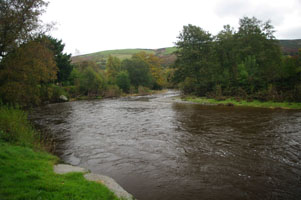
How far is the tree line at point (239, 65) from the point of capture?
28.8 m

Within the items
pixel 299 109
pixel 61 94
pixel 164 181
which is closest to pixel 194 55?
pixel 299 109

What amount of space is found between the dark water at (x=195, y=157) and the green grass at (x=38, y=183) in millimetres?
1795

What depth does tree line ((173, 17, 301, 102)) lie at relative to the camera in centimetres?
2880

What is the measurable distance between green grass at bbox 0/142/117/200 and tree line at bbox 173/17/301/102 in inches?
1115

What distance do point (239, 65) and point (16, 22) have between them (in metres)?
33.3

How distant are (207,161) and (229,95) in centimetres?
2919

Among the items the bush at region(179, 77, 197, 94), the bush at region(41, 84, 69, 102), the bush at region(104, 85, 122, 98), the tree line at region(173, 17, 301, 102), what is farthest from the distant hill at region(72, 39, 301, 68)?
the bush at region(41, 84, 69, 102)

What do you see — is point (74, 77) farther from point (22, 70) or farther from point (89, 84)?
point (22, 70)

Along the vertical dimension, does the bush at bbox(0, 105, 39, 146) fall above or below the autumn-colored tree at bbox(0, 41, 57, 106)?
below

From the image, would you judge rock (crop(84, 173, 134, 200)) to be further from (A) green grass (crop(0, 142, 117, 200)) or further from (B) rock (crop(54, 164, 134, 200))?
(A) green grass (crop(0, 142, 117, 200))

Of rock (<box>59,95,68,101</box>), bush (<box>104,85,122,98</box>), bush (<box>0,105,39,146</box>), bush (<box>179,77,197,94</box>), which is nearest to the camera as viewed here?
bush (<box>0,105,39,146</box>)

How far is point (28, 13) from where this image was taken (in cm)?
1381

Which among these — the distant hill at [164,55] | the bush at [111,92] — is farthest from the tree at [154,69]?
the bush at [111,92]

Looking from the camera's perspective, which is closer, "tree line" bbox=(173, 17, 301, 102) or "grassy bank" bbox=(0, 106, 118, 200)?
"grassy bank" bbox=(0, 106, 118, 200)
